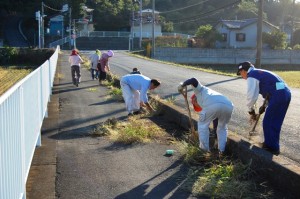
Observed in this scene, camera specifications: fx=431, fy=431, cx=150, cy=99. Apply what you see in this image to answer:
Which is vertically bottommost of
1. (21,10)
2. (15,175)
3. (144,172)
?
(144,172)

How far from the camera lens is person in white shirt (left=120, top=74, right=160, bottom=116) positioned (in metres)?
9.60

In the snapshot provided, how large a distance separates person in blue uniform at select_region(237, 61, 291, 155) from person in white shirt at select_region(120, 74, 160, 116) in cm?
328

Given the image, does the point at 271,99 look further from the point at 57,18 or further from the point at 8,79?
the point at 57,18

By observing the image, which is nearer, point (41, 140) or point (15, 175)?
point (15, 175)

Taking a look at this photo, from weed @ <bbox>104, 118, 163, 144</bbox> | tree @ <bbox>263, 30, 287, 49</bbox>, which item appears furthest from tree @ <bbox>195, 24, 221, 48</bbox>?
weed @ <bbox>104, 118, 163, 144</bbox>

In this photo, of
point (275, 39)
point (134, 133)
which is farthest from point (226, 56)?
point (134, 133)

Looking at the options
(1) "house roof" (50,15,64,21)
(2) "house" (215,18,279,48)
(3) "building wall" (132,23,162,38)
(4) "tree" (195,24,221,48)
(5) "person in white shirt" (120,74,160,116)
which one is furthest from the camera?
(3) "building wall" (132,23,162,38)

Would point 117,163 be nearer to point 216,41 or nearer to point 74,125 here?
point 74,125

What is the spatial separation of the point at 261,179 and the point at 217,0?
84629 millimetres

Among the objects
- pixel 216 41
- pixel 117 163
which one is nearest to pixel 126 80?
pixel 117 163

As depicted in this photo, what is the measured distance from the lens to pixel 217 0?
284ft

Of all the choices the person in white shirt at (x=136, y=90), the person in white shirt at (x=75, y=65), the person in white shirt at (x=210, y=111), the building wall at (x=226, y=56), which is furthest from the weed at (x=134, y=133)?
the building wall at (x=226, y=56)

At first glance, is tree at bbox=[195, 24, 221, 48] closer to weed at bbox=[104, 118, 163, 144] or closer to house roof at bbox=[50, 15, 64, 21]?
house roof at bbox=[50, 15, 64, 21]

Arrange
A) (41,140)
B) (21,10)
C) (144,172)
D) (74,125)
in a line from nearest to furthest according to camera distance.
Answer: (144,172) → (41,140) → (74,125) → (21,10)
